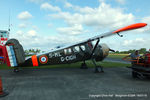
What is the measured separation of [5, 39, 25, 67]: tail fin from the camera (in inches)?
320

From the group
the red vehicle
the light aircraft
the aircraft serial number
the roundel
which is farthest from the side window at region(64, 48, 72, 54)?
the red vehicle

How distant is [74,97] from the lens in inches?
176

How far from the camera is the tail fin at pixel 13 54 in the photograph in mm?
8117

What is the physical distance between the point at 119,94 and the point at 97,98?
1.09m

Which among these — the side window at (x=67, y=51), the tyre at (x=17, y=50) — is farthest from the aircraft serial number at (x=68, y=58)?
the tyre at (x=17, y=50)

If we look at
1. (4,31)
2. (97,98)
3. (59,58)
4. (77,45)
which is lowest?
(97,98)

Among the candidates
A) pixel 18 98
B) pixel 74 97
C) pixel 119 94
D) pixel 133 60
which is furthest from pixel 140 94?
pixel 18 98

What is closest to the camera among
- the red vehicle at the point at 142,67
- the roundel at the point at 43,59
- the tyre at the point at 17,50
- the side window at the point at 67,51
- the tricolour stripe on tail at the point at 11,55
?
the red vehicle at the point at 142,67

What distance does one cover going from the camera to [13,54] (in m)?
8.18

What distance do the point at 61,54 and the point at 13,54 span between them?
3.76 metres

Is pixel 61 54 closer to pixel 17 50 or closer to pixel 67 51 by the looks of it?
pixel 67 51

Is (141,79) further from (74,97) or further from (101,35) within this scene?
(74,97)

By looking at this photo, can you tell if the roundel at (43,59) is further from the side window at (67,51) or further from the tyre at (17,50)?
the side window at (67,51)

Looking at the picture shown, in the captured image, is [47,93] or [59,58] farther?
[59,58]
